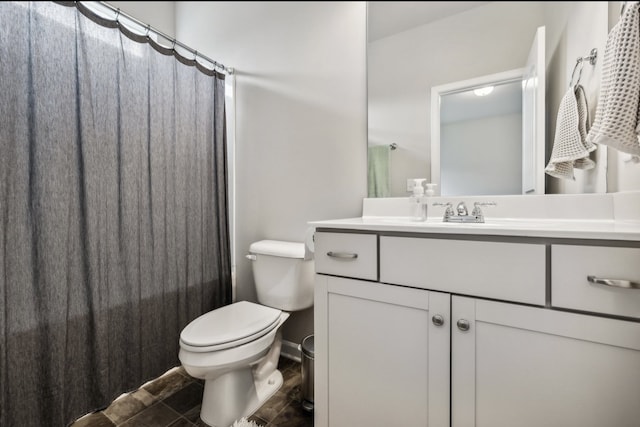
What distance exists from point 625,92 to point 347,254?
0.82m

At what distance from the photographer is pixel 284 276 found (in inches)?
59.8

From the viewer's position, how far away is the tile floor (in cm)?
125

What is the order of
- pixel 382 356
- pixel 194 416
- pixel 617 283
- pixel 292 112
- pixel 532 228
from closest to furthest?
pixel 617 283
pixel 532 228
pixel 382 356
pixel 194 416
pixel 292 112

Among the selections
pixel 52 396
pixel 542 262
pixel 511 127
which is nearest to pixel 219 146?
pixel 52 396

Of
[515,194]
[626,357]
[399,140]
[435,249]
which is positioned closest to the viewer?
[626,357]

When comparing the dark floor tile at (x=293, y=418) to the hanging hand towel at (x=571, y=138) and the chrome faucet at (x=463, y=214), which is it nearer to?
the chrome faucet at (x=463, y=214)

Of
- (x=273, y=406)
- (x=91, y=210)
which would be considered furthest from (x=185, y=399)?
(x=91, y=210)

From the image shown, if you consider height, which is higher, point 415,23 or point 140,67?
point 415,23

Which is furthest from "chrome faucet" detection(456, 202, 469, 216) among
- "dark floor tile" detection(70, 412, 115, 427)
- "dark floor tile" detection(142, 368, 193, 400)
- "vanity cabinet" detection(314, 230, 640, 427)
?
"dark floor tile" detection(70, 412, 115, 427)

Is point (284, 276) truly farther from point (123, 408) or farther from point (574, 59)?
point (574, 59)

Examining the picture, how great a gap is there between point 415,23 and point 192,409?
6.95ft

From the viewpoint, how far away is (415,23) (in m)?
1.35

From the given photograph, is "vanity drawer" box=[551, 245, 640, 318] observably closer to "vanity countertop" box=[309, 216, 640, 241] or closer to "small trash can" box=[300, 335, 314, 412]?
"vanity countertop" box=[309, 216, 640, 241]

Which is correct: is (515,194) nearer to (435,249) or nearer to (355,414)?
(435,249)
